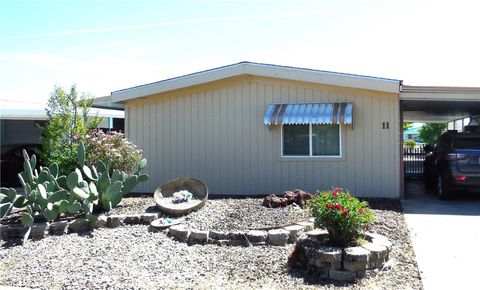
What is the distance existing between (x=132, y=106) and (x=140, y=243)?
6125mm

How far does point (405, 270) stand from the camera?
214 inches

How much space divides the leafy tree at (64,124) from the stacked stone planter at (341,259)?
7176 mm

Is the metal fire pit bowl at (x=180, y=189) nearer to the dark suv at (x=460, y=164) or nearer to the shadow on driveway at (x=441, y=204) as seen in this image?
the shadow on driveway at (x=441, y=204)

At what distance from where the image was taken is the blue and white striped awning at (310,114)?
1012 cm

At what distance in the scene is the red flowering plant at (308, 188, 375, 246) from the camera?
210 inches

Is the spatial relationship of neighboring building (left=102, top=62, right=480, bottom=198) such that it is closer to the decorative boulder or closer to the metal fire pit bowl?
the decorative boulder

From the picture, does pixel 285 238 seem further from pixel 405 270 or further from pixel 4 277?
pixel 4 277

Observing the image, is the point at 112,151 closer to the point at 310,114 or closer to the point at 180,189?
the point at 180,189

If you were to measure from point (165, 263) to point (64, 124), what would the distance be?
672cm

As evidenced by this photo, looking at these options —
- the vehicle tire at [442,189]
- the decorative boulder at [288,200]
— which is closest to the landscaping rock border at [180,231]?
the decorative boulder at [288,200]

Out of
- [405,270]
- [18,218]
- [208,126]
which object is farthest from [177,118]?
[405,270]

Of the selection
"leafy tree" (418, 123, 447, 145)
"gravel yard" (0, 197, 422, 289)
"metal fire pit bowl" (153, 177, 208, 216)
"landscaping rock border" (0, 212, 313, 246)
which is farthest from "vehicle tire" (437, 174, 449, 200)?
"leafy tree" (418, 123, 447, 145)

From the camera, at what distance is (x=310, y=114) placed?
1039cm

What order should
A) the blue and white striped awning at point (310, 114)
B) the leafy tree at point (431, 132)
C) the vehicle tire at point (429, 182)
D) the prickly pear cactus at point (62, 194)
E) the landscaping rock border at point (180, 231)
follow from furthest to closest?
1. the leafy tree at point (431, 132)
2. the vehicle tire at point (429, 182)
3. the blue and white striped awning at point (310, 114)
4. the prickly pear cactus at point (62, 194)
5. the landscaping rock border at point (180, 231)
